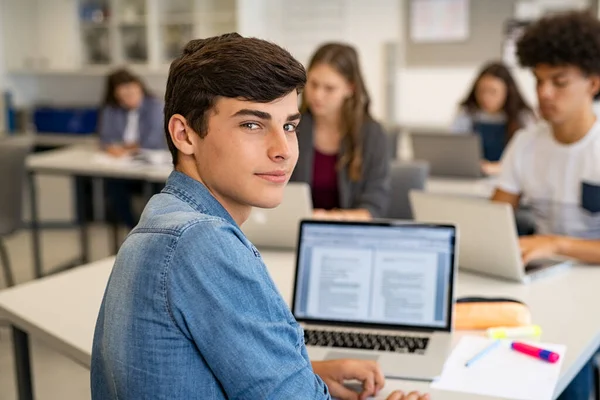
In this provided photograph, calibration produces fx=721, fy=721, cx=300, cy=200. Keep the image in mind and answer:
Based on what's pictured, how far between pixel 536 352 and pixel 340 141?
61.4 inches

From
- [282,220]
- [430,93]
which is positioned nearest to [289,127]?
[282,220]

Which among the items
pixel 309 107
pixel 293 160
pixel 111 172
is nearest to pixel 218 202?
pixel 293 160

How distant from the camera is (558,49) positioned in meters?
2.29

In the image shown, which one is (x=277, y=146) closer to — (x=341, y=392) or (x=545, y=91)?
(x=341, y=392)

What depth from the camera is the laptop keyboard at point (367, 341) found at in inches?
59.0

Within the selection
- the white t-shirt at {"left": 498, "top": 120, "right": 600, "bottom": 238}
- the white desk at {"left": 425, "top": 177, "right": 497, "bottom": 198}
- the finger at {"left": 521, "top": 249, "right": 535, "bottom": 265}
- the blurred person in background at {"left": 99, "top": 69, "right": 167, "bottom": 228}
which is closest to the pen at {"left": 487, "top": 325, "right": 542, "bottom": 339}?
the finger at {"left": 521, "top": 249, "right": 535, "bottom": 265}

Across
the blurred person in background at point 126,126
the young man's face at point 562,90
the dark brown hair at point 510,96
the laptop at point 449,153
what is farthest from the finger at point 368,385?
the blurred person in background at point 126,126

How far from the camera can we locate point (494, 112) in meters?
4.89

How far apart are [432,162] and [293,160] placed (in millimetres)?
2948

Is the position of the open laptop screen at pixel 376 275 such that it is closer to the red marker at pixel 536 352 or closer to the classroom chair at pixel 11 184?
the red marker at pixel 536 352

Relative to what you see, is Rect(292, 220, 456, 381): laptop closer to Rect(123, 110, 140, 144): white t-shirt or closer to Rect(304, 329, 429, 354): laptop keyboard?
Rect(304, 329, 429, 354): laptop keyboard

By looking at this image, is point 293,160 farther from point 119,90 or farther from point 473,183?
point 119,90

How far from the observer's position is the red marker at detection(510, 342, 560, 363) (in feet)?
4.67

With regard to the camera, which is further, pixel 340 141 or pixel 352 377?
pixel 340 141
